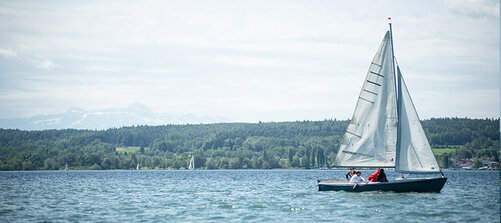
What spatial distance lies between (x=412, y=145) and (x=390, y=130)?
6.89ft

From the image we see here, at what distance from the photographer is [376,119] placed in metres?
45.6

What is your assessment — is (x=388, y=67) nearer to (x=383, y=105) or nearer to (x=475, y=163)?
(x=383, y=105)

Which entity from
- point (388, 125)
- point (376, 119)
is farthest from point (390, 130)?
point (376, 119)

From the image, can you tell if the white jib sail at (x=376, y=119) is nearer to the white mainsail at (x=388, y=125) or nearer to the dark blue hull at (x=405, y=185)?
the white mainsail at (x=388, y=125)

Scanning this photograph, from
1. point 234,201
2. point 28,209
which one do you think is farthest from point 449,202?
point 28,209

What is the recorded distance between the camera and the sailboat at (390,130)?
4453 cm

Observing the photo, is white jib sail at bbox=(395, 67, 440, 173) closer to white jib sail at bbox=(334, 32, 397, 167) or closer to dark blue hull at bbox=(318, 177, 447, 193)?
white jib sail at bbox=(334, 32, 397, 167)

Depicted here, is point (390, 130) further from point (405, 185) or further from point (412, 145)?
point (405, 185)

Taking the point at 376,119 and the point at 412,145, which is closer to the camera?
the point at 412,145

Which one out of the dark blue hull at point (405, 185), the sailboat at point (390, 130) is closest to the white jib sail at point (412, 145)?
the sailboat at point (390, 130)

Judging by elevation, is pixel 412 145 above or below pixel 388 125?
below

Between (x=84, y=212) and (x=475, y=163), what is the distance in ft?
604

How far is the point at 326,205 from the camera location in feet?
134

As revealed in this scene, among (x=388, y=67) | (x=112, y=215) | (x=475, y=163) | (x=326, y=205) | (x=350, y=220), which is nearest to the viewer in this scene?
(x=350, y=220)
